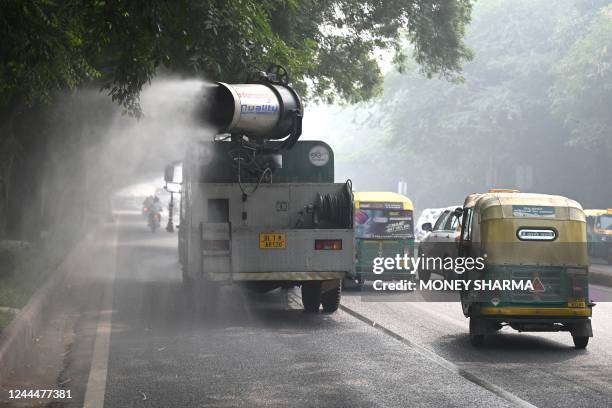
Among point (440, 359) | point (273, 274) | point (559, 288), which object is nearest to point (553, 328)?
point (559, 288)

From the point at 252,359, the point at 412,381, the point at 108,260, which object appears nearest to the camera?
the point at 412,381

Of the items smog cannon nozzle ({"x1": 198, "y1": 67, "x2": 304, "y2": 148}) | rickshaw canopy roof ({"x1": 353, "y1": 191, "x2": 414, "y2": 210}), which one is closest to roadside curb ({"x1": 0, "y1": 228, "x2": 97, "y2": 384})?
smog cannon nozzle ({"x1": 198, "y1": 67, "x2": 304, "y2": 148})

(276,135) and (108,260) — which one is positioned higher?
(276,135)

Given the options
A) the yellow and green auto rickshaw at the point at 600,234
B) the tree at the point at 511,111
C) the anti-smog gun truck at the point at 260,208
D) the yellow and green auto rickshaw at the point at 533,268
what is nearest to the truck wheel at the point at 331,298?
the anti-smog gun truck at the point at 260,208

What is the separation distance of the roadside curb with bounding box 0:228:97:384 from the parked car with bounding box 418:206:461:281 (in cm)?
766

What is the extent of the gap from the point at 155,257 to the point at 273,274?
1526cm

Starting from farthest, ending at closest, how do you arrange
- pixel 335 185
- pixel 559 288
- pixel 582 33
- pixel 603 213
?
1. pixel 582 33
2. pixel 603 213
3. pixel 335 185
4. pixel 559 288

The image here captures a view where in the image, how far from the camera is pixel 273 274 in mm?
13898

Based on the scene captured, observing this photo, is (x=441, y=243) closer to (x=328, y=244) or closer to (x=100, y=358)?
(x=328, y=244)

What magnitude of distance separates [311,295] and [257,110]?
351 cm

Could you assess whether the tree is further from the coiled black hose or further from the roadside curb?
the roadside curb

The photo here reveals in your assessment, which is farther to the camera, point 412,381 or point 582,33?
point 582,33

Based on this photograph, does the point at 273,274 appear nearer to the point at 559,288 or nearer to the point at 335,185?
the point at 335,185

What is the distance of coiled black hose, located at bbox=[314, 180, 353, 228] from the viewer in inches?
563
